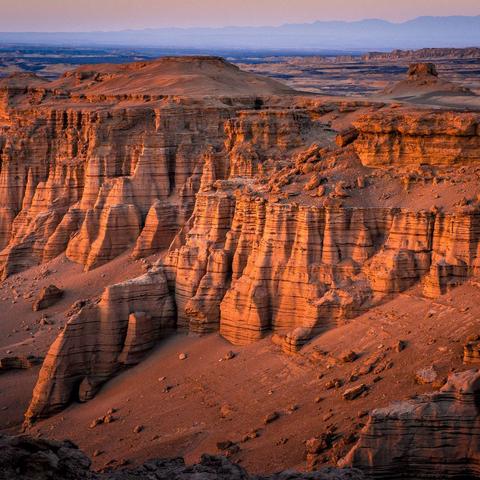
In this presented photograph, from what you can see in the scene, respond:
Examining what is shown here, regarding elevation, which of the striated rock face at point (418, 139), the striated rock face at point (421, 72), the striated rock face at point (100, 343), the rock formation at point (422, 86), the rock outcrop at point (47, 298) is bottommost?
the rock outcrop at point (47, 298)

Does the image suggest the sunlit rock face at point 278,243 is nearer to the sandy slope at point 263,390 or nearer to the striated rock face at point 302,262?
the striated rock face at point 302,262

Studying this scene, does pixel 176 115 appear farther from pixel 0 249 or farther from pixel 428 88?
pixel 428 88

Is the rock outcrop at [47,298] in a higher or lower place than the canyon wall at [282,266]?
lower

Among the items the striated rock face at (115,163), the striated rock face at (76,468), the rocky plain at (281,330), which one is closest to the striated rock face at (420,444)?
the rocky plain at (281,330)

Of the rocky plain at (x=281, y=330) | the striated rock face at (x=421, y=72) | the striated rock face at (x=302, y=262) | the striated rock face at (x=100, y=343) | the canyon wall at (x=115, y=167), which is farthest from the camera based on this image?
the striated rock face at (x=421, y=72)

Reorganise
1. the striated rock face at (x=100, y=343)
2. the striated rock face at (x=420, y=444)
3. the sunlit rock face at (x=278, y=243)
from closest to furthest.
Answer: the striated rock face at (x=420, y=444) < the sunlit rock face at (x=278, y=243) < the striated rock face at (x=100, y=343)

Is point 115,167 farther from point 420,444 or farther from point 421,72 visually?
point 421,72
